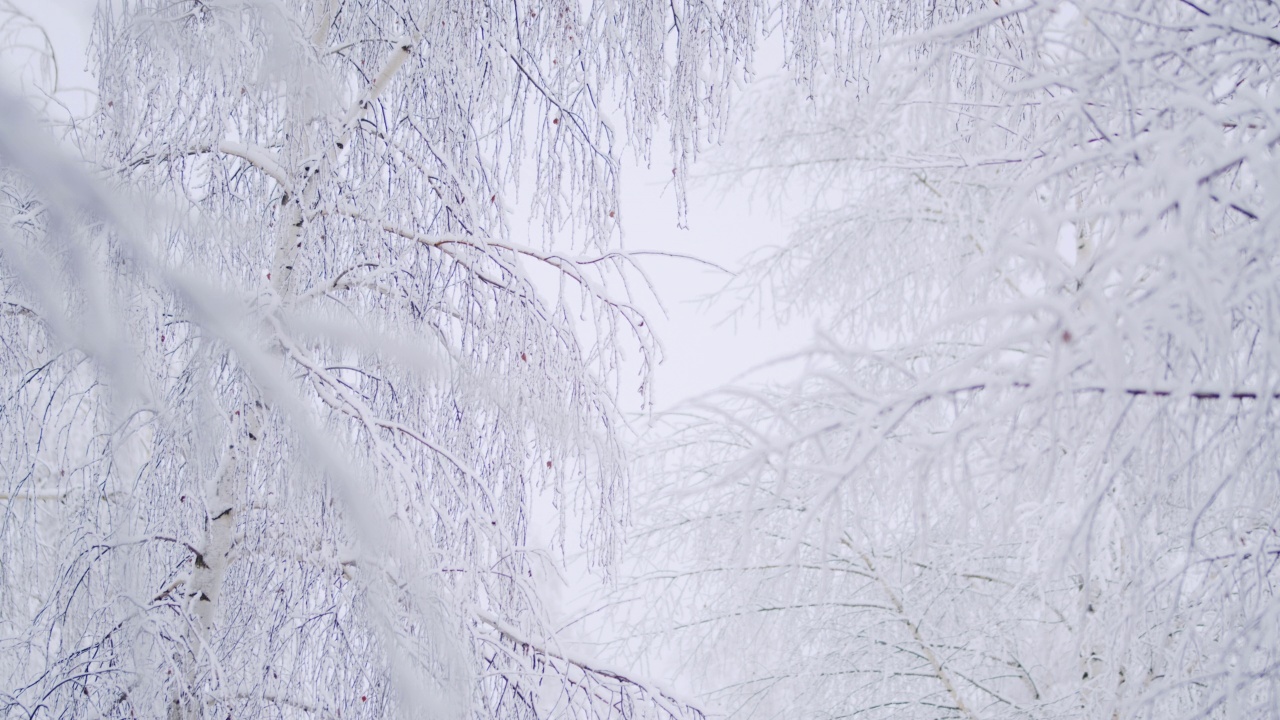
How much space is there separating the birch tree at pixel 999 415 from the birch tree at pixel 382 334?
1.47ft

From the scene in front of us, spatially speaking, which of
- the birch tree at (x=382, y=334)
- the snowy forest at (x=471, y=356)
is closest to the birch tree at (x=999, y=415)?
the snowy forest at (x=471, y=356)

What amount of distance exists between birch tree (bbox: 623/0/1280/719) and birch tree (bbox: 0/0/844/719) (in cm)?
45

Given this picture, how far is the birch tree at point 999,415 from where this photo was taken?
3.24 ft

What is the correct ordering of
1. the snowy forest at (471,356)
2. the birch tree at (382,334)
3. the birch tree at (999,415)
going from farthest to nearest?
1. the birch tree at (382,334)
2. the snowy forest at (471,356)
3. the birch tree at (999,415)

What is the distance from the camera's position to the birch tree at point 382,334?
63.6 inches

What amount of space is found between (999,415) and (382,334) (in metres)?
1.07

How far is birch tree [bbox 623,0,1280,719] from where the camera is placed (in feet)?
3.24

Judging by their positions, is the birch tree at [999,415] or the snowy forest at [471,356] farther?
the snowy forest at [471,356]

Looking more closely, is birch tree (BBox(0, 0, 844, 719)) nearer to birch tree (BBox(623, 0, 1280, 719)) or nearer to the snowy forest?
the snowy forest

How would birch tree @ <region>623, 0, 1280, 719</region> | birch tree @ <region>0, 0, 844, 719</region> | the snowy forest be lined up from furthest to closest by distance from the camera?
birch tree @ <region>0, 0, 844, 719</region>
the snowy forest
birch tree @ <region>623, 0, 1280, 719</region>

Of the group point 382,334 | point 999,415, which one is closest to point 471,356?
point 382,334

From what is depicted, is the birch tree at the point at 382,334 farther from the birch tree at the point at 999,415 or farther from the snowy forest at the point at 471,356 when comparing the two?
the birch tree at the point at 999,415

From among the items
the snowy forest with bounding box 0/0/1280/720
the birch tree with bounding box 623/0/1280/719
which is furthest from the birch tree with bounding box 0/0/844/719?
the birch tree with bounding box 623/0/1280/719

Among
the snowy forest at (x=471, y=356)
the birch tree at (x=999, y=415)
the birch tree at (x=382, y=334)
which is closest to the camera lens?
the birch tree at (x=999, y=415)
